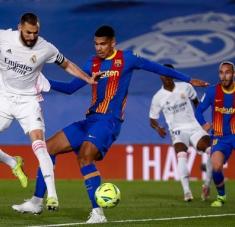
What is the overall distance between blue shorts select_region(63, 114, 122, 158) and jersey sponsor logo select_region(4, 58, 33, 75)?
→ 2.68 feet

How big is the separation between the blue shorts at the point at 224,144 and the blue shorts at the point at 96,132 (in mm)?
3022

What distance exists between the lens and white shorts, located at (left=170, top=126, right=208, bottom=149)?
55.8 ft

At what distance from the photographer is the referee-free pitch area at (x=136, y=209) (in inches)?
469

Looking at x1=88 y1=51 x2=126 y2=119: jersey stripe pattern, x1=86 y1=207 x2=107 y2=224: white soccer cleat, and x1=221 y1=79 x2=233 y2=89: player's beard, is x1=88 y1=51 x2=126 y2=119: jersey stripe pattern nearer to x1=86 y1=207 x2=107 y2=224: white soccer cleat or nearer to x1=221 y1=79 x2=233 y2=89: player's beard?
x1=86 y1=207 x2=107 y2=224: white soccer cleat

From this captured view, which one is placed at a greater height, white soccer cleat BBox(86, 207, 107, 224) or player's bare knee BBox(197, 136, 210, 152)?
player's bare knee BBox(197, 136, 210, 152)

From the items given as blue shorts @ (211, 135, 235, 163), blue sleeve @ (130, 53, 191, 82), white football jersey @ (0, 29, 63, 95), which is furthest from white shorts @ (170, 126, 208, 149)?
Result: white football jersey @ (0, 29, 63, 95)

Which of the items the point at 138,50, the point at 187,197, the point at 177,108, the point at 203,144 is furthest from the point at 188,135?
the point at 138,50

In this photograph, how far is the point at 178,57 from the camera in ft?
76.8

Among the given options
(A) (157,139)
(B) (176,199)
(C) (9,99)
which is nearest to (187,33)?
(A) (157,139)

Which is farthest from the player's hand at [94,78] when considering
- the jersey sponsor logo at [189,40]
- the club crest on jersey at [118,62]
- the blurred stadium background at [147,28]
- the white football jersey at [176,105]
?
the jersey sponsor logo at [189,40]

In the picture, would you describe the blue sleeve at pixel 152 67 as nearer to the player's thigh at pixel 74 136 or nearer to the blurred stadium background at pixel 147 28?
the player's thigh at pixel 74 136

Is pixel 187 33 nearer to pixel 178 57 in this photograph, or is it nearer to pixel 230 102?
pixel 178 57

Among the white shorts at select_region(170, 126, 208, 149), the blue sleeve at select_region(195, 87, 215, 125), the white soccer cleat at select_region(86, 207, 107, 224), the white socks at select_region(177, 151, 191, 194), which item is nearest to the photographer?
the white soccer cleat at select_region(86, 207, 107, 224)

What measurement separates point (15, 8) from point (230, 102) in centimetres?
967
